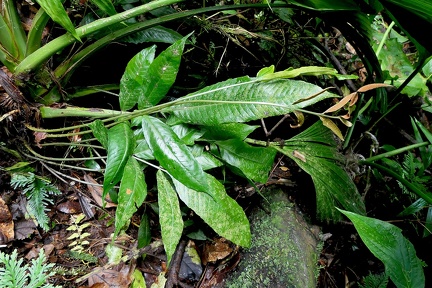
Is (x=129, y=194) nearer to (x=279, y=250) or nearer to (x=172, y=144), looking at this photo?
(x=172, y=144)

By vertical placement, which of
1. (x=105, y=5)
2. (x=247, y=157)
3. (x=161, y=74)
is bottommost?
(x=247, y=157)

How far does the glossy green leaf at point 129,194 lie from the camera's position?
0.66 meters

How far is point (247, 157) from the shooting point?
87cm

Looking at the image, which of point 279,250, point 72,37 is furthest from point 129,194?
point 279,250

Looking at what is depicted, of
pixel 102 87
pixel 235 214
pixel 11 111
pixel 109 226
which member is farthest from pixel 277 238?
pixel 11 111

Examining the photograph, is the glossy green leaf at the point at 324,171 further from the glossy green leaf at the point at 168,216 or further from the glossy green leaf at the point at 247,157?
the glossy green leaf at the point at 168,216

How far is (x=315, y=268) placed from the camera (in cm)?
102

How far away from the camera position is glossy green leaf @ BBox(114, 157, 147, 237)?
66 centimetres

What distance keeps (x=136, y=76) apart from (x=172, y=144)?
210 mm

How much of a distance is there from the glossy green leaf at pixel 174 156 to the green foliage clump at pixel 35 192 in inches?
17.9

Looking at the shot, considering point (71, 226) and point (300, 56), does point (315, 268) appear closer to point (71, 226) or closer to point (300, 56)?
point (71, 226)

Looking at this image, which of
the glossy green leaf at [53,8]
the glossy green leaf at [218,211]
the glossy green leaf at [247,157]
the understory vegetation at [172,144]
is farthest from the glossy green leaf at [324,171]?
the glossy green leaf at [53,8]

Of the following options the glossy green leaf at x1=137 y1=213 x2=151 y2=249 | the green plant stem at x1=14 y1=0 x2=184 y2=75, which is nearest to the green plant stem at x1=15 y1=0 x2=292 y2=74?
the green plant stem at x1=14 y1=0 x2=184 y2=75

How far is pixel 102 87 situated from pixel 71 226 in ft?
1.47
